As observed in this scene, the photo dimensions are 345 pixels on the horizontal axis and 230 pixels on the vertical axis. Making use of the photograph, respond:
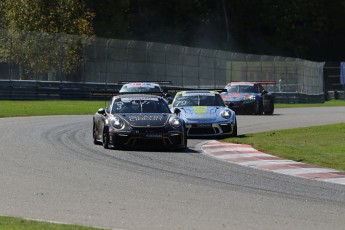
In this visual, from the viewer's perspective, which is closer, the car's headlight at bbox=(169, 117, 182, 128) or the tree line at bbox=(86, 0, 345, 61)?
the car's headlight at bbox=(169, 117, 182, 128)

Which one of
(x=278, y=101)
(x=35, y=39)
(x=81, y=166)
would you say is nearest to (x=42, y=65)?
(x=35, y=39)

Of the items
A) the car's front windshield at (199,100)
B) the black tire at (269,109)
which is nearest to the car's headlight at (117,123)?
the car's front windshield at (199,100)

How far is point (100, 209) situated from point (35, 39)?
41999 mm

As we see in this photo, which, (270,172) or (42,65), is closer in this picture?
(270,172)

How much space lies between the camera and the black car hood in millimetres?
22094

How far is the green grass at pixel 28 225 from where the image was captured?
1066 centimetres

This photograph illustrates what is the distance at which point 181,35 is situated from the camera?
92.4 metres

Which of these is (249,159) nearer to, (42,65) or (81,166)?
(81,166)

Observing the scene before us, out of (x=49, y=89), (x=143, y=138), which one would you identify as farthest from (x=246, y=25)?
(x=143, y=138)

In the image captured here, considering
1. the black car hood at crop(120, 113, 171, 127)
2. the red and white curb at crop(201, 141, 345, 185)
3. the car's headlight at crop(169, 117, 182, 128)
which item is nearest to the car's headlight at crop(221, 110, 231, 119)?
the red and white curb at crop(201, 141, 345, 185)

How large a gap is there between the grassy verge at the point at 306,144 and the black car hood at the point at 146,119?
6.83ft

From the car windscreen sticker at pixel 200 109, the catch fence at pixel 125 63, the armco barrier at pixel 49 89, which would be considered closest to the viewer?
the car windscreen sticker at pixel 200 109

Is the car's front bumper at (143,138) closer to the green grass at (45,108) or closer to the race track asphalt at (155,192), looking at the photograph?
the race track asphalt at (155,192)

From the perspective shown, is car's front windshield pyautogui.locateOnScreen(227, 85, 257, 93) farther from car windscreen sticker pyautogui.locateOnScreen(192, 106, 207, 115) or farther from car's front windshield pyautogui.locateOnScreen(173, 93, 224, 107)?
car windscreen sticker pyautogui.locateOnScreen(192, 106, 207, 115)
